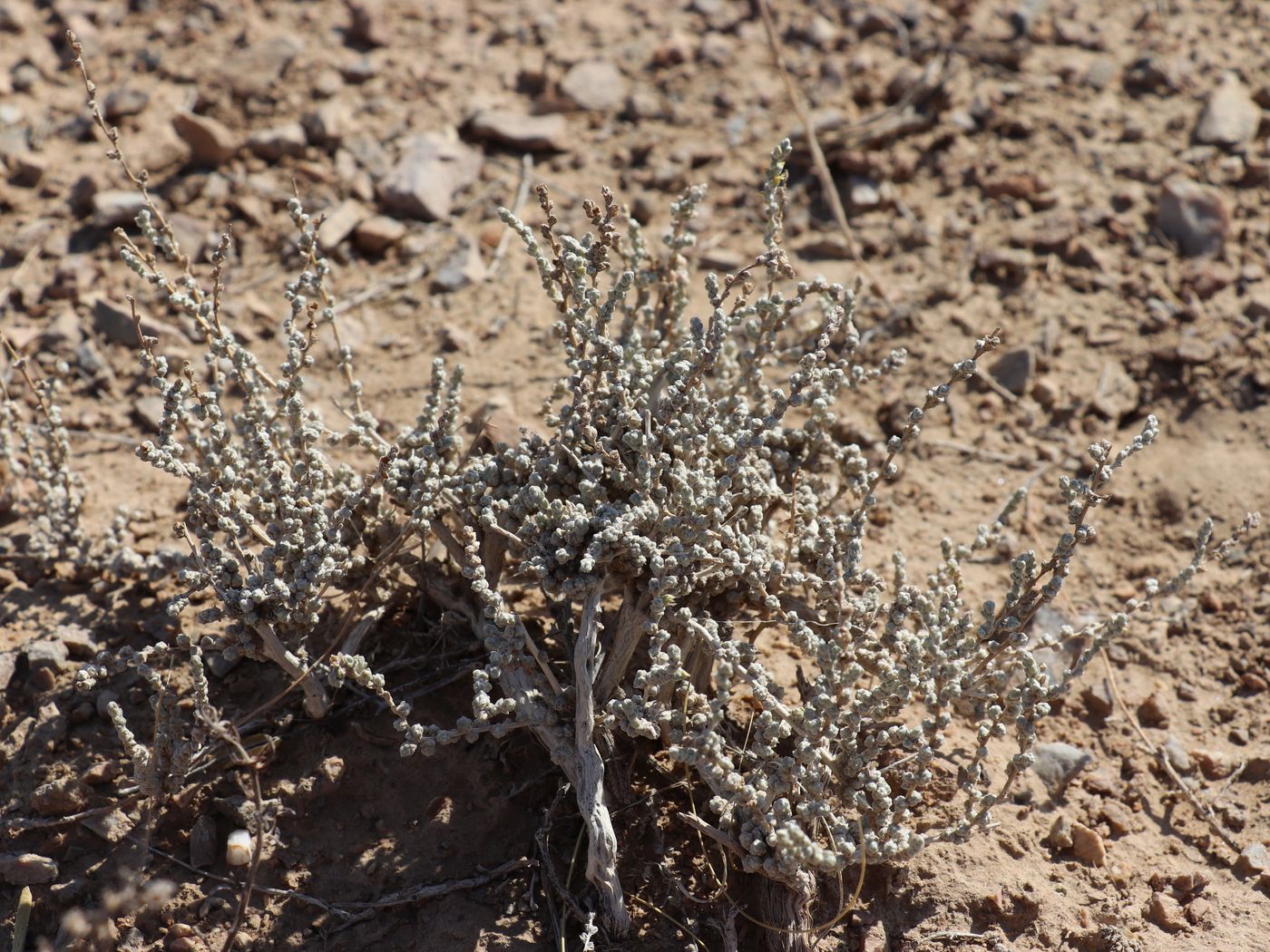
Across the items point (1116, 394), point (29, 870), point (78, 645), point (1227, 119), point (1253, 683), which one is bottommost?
point (29, 870)

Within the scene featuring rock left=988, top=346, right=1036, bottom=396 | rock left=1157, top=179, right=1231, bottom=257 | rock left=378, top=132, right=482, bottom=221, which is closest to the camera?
rock left=988, top=346, right=1036, bottom=396

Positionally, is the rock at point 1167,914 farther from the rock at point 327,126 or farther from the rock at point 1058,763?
the rock at point 327,126

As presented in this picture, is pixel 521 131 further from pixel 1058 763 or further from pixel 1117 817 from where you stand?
pixel 1117 817

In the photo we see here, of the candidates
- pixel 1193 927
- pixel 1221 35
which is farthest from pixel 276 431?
pixel 1221 35

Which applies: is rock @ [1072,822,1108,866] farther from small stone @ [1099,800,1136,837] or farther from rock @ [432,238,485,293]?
rock @ [432,238,485,293]

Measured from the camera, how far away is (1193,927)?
279 centimetres

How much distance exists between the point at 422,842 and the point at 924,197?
3307mm

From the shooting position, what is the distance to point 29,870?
9.27 feet

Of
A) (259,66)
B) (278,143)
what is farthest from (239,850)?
(259,66)

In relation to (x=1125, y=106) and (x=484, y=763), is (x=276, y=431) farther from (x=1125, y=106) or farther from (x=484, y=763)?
(x=1125, y=106)

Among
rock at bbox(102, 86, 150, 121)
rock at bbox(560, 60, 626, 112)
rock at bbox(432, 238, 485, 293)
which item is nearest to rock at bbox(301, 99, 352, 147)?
rock at bbox(102, 86, 150, 121)

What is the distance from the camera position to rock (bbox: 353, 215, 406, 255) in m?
4.56

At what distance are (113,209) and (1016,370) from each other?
3554mm

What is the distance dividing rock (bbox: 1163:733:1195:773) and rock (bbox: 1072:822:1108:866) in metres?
0.40
